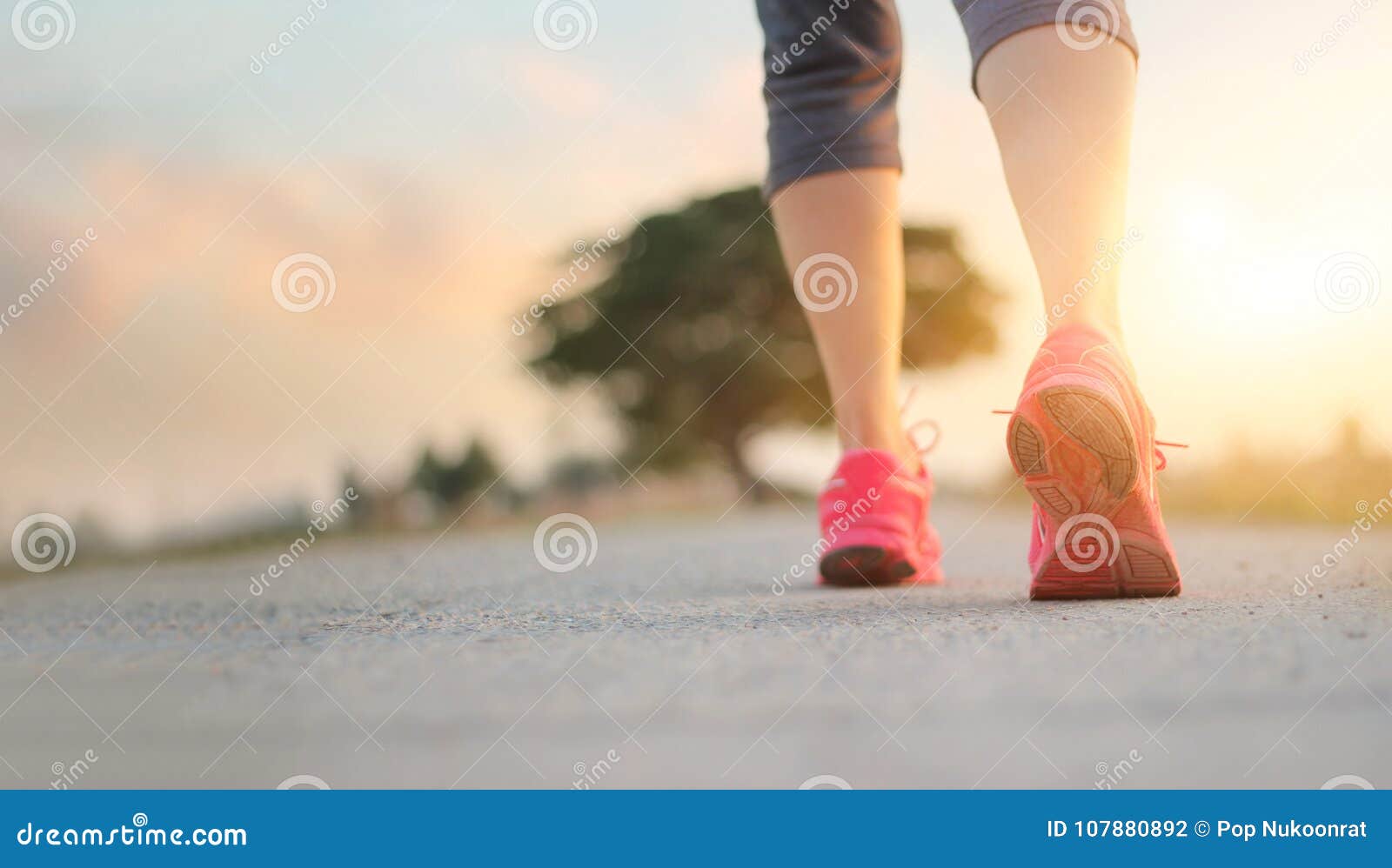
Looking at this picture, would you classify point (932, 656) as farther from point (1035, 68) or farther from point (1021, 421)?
point (1035, 68)

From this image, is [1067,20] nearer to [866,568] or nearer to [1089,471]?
[1089,471]

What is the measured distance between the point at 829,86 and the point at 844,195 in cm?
16

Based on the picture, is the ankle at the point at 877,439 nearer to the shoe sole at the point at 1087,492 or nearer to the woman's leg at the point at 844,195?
the woman's leg at the point at 844,195

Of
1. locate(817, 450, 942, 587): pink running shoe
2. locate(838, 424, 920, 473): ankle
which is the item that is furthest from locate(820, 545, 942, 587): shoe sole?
locate(838, 424, 920, 473): ankle

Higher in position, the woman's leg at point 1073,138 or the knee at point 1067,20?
the knee at point 1067,20

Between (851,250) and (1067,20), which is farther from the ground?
(1067,20)

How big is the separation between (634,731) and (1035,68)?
2.47 ft

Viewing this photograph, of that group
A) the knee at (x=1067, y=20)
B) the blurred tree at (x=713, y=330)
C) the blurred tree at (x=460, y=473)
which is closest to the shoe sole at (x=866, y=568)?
the knee at (x=1067, y=20)

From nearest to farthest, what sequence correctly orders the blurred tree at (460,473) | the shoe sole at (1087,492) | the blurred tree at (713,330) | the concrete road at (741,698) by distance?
the concrete road at (741,698), the shoe sole at (1087,492), the blurred tree at (460,473), the blurred tree at (713,330)

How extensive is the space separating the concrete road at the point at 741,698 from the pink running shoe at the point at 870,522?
0.73ft

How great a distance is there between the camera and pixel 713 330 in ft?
40.8

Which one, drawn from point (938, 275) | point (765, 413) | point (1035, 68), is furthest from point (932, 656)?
point (938, 275)

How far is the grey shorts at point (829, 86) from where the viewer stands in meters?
1.39

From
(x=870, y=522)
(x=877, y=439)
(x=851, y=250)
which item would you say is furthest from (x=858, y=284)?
(x=870, y=522)
